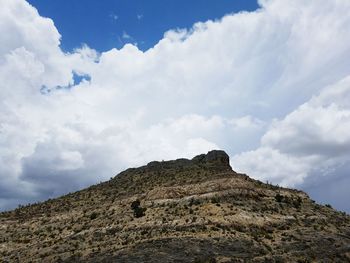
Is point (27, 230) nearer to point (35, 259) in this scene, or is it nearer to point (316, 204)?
point (35, 259)

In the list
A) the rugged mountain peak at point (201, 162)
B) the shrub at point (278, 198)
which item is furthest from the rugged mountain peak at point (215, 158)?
the shrub at point (278, 198)

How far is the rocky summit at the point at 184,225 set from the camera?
A: 201 feet

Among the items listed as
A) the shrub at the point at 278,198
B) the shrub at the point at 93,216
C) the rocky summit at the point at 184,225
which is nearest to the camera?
the rocky summit at the point at 184,225

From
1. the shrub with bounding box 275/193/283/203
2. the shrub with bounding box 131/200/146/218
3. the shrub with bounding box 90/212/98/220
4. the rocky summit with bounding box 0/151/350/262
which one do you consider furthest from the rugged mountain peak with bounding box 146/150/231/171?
the shrub with bounding box 90/212/98/220

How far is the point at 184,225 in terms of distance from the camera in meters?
67.2

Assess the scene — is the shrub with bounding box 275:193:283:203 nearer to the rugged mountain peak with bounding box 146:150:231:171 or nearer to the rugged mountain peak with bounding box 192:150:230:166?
the rugged mountain peak with bounding box 146:150:231:171

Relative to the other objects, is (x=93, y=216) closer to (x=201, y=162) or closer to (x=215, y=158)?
(x=201, y=162)

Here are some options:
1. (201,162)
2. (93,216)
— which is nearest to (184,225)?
(93,216)

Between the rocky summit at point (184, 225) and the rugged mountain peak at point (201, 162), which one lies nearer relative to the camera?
the rocky summit at point (184, 225)

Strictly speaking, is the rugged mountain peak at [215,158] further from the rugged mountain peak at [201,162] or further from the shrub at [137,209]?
the shrub at [137,209]

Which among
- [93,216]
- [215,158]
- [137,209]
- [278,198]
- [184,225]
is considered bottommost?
[184,225]

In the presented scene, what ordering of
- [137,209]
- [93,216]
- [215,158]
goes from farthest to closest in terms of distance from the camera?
1. [215,158]
2. [93,216]
3. [137,209]

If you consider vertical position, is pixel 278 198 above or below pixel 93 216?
above

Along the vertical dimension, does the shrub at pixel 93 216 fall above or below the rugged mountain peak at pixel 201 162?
below
